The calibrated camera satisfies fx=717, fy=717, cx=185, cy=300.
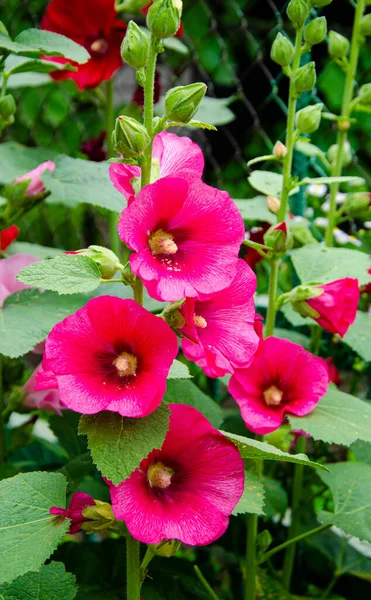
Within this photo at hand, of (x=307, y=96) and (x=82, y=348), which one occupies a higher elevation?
(x=82, y=348)

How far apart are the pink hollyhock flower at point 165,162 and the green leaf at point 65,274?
2.8 inches

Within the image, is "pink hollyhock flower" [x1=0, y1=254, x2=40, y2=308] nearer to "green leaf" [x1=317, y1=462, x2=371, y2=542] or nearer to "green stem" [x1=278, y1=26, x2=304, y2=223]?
"green stem" [x1=278, y1=26, x2=304, y2=223]

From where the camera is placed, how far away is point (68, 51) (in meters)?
0.72

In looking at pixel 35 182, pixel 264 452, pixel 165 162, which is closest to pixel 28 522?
pixel 264 452

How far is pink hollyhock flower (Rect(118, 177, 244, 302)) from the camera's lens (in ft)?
1.42

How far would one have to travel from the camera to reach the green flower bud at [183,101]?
1.51 feet

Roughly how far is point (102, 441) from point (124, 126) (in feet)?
0.63

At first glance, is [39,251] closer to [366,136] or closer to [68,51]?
[68,51]

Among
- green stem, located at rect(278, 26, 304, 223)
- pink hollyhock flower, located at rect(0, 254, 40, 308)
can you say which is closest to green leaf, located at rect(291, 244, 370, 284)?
green stem, located at rect(278, 26, 304, 223)

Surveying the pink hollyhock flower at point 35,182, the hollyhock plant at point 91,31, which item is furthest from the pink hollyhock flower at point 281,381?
the hollyhock plant at point 91,31

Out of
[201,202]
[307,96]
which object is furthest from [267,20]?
[201,202]

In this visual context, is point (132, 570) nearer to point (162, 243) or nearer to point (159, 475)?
point (159, 475)

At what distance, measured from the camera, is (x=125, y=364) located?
1.49 feet

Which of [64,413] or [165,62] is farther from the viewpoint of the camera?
[165,62]
